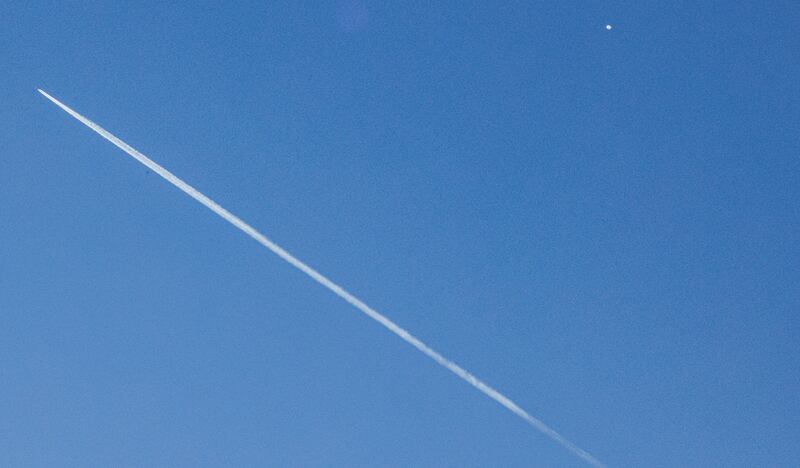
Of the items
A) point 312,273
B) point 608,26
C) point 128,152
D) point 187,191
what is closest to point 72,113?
point 128,152

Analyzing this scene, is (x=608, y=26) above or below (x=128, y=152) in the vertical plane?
above

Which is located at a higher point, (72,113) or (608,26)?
(608,26)

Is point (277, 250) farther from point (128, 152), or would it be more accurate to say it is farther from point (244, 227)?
point (128, 152)

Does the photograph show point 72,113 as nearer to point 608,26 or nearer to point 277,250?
point 277,250

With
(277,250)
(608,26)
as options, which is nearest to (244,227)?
(277,250)

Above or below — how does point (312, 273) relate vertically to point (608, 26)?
below

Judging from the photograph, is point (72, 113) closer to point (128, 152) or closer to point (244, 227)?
point (128, 152)

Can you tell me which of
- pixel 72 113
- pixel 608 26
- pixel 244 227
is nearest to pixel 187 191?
pixel 244 227
